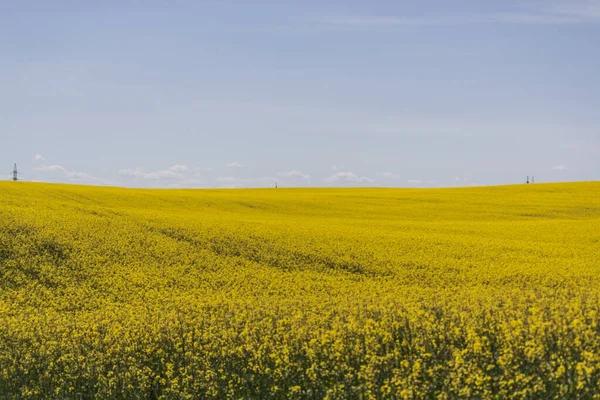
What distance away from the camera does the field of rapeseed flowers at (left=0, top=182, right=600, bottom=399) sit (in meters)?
11.8

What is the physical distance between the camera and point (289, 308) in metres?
17.6

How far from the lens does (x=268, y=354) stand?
44.5ft

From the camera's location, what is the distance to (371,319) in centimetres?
1434

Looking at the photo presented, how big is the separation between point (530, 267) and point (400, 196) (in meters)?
35.6

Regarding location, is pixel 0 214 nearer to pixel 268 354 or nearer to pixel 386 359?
pixel 268 354

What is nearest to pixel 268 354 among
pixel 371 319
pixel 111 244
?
pixel 371 319

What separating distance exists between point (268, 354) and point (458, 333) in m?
3.76

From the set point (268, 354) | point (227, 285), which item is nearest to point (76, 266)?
point (227, 285)

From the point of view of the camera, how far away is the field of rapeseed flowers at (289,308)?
→ 38.8ft

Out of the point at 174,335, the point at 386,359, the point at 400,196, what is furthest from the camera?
the point at 400,196

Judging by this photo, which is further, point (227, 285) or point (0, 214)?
point (0, 214)

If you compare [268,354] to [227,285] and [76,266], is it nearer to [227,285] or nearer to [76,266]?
[227,285]

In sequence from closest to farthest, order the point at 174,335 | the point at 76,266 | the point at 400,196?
the point at 174,335 < the point at 76,266 < the point at 400,196

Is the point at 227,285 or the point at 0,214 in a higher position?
the point at 0,214
